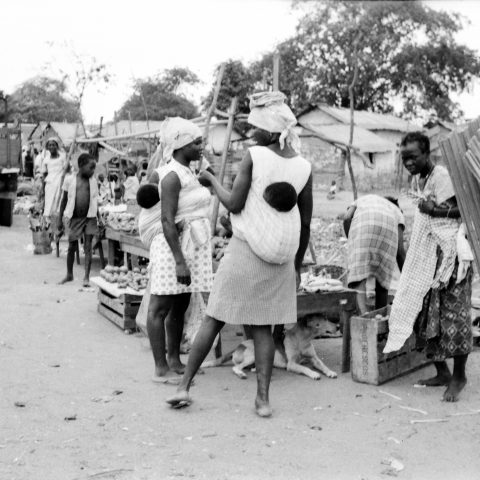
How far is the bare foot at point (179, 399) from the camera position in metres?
4.51

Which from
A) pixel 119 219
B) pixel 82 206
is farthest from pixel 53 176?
pixel 82 206

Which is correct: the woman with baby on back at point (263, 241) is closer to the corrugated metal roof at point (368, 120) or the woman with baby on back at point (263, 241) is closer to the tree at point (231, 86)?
the tree at point (231, 86)

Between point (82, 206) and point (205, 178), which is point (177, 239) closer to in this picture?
point (205, 178)

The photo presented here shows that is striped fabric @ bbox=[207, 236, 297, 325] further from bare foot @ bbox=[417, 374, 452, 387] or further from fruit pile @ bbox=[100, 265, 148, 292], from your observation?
fruit pile @ bbox=[100, 265, 148, 292]

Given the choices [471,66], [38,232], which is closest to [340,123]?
[471,66]

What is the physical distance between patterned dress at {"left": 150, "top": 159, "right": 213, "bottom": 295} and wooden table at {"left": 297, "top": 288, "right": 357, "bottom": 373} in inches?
29.2

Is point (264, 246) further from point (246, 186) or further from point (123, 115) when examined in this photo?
point (123, 115)

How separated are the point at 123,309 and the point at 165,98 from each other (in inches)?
1808

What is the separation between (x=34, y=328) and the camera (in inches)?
272

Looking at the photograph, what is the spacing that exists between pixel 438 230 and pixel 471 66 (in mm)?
44019

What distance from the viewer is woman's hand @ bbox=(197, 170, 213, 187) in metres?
4.71

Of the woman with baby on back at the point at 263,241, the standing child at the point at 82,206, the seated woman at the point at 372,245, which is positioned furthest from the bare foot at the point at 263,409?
the standing child at the point at 82,206

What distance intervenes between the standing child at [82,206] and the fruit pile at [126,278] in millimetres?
1531

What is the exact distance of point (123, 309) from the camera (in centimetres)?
688
